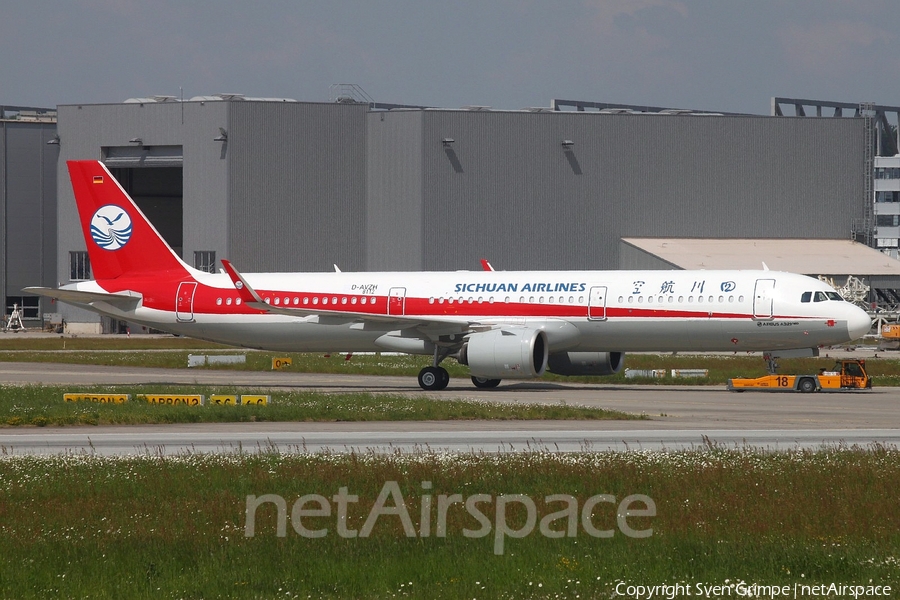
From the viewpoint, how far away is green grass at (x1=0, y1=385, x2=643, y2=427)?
2606 cm

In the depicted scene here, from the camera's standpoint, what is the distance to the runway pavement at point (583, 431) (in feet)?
68.2

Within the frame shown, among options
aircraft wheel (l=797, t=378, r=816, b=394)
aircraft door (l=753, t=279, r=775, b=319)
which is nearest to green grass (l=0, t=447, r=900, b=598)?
aircraft door (l=753, t=279, r=775, b=319)

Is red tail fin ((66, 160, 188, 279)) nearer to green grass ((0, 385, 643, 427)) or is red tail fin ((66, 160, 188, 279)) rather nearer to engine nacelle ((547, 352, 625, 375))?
green grass ((0, 385, 643, 427))

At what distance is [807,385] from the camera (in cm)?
3731

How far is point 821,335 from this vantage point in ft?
120

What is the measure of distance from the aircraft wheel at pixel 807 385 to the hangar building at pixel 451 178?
1856 inches

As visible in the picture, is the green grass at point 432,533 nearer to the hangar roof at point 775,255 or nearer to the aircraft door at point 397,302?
the aircraft door at point 397,302

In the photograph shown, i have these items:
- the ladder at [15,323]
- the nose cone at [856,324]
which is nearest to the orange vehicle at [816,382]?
the nose cone at [856,324]

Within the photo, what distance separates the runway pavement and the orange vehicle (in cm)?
132

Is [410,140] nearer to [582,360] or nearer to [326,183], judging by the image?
[326,183]

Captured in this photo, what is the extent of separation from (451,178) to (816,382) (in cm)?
4870

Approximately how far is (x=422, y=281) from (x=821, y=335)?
13.5 metres

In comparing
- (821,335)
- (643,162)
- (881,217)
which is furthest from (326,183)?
(881,217)

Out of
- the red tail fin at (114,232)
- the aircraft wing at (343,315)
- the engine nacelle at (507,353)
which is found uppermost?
the red tail fin at (114,232)
